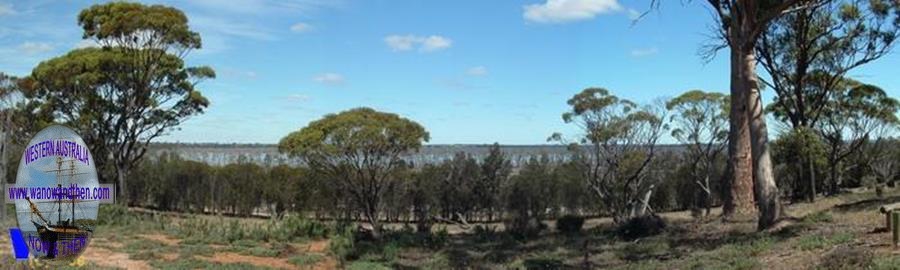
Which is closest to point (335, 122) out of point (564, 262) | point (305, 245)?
point (305, 245)

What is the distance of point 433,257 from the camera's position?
14.8 meters

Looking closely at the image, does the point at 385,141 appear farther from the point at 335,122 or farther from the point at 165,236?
the point at 165,236

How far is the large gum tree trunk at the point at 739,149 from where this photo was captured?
13188mm

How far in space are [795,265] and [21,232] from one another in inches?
322

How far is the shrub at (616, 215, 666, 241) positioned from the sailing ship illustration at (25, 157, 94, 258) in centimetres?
1012

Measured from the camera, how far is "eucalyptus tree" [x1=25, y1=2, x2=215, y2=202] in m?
24.1

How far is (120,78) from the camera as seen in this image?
83.6 feet

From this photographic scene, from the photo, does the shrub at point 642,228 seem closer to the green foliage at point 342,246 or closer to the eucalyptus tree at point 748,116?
the eucalyptus tree at point 748,116

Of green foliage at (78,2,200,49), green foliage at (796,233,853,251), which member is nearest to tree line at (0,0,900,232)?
green foliage at (78,2,200,49)

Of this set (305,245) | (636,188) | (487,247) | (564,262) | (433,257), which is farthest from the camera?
(636,188)

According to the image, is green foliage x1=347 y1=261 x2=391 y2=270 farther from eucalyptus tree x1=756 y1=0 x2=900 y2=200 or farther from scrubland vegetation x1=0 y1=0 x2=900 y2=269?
eucalyptus tree x1=756 y1=0 x2=900 y2=200

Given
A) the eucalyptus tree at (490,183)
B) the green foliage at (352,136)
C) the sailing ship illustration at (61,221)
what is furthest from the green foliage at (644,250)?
the eucalyptus tree at (490,183)

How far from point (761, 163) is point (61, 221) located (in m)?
10.3

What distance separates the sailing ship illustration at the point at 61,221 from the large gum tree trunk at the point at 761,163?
999 centimetres
